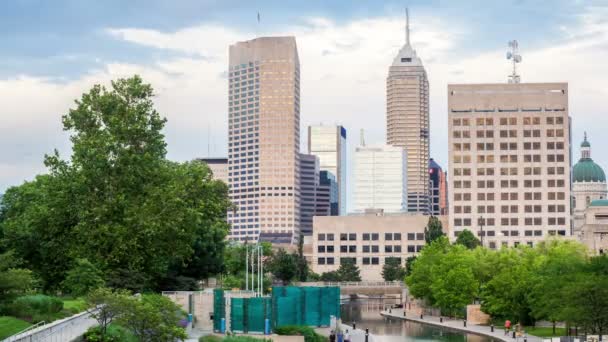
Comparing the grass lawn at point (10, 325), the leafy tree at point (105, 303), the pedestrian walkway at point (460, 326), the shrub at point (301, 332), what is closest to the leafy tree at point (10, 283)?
the grass lawn at point (10, 325)

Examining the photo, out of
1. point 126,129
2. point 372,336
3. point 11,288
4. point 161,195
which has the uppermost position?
point 126,129

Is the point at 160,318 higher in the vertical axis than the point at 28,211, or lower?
lower

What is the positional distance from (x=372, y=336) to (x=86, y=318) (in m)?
43.7

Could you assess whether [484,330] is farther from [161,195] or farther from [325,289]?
[161,195]

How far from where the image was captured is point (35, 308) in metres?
56.2

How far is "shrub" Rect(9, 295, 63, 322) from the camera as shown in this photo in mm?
53500

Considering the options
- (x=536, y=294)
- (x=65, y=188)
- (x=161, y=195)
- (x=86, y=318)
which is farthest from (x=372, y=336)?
(x=86, y=318)

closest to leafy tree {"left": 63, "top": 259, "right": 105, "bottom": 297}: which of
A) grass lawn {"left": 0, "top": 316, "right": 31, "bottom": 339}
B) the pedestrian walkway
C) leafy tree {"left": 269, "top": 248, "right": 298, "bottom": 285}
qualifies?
grass lawn {"left": 0, "top": 316, "right": 31, "bottom": 339}

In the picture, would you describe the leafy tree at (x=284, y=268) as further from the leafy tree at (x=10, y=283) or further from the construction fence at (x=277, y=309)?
the leafy tree at (x=10, y=283)

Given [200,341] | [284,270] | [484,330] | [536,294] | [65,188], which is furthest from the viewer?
[284,270]

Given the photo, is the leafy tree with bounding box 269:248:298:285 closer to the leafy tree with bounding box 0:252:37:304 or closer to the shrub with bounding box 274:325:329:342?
the shrub with bounding box 274:325:329:342

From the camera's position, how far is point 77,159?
3406 inches

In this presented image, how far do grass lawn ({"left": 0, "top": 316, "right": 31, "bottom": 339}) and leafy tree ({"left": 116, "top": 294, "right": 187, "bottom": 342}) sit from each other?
478 cm

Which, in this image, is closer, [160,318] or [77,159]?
[160,318]
